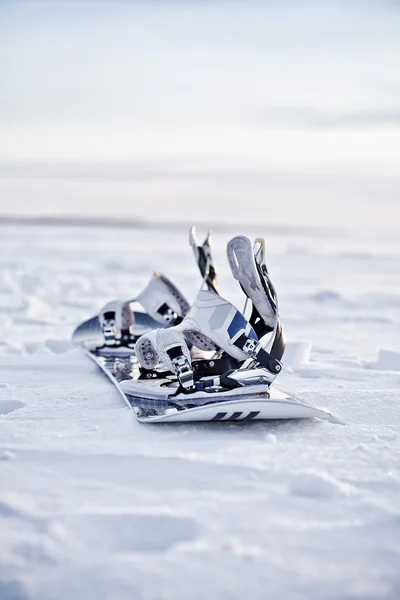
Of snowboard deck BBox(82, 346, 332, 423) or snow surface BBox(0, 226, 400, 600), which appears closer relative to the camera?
snow surface BBox(0, 226, 400, 600)

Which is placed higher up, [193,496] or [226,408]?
[226,408]

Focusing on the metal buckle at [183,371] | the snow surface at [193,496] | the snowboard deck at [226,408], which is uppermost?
the metal buckle at [183,371]

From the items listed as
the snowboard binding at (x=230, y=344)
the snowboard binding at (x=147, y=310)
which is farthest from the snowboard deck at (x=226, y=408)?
the snowboard binding at (x=147, y=310)

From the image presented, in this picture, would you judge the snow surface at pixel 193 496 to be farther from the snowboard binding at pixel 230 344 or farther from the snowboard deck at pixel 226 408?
the snowboard binding at pixel 230 344

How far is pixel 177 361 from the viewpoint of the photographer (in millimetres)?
4211

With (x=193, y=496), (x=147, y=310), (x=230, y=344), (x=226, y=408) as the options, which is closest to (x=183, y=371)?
(x=230, y=344)

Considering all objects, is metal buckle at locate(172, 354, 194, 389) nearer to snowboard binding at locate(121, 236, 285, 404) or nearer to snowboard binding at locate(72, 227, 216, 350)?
snowboard binding at locate(121, 236, 285, 404)

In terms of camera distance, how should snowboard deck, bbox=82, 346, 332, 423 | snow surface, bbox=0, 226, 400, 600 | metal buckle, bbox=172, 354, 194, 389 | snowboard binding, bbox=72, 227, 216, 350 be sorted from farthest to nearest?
1. snowboard binding, bbox=72, 227, 216, 350
2. metal buckle, bbox=172, 354, 194, 389
3. snowboard deck, bbox=82, 346, 332, 423
4. snow surface, bbox=0, 226, 400, 600

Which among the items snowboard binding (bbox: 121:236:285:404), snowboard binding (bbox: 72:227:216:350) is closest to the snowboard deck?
snowboard binding (bbox: 121:236:285:404)

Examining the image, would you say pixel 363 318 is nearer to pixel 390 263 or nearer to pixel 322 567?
pixel 322 567

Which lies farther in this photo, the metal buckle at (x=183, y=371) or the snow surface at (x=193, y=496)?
the metal buckle at (x=183, y=371)

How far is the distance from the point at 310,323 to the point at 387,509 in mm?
7470

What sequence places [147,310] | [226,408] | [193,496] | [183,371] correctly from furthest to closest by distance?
1. [147,310]
2. [183,371]
3. [226,408]
4. [193,496]

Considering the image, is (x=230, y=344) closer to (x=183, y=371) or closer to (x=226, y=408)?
(x=183, y=371)
